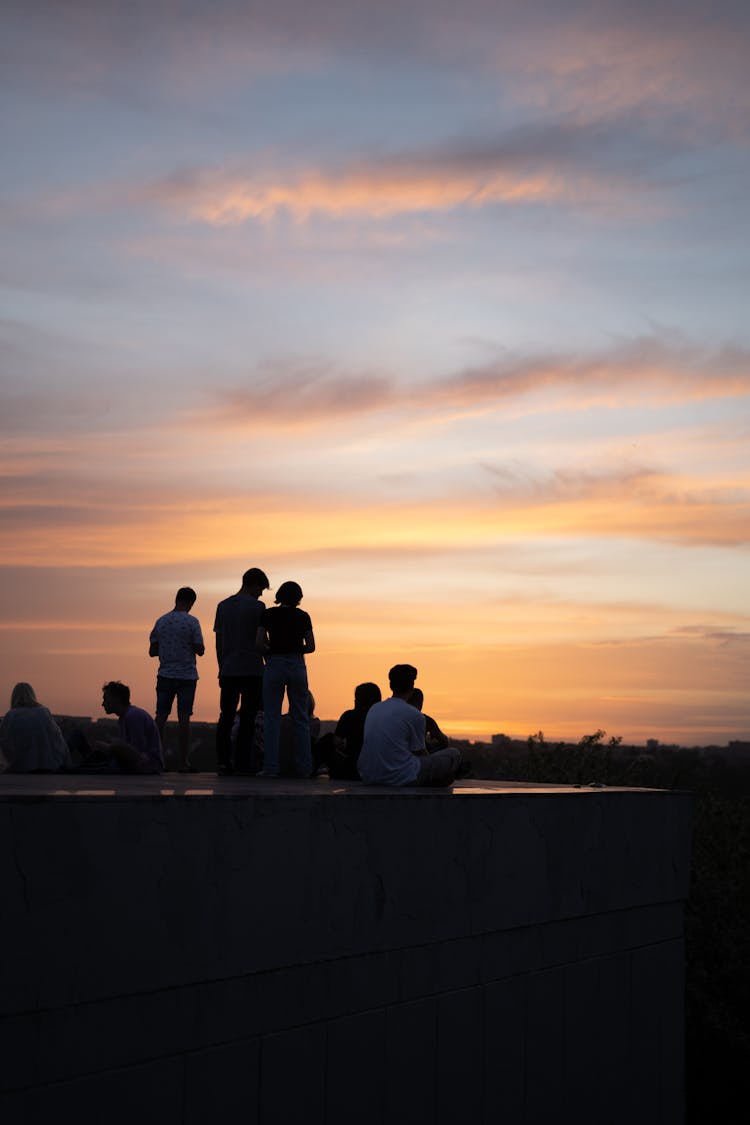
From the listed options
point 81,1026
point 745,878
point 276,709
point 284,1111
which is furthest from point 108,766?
point 745,878

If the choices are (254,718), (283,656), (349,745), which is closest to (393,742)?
(283,656)

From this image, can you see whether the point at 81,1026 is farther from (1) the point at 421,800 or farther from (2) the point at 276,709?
(2) the point at 276,709

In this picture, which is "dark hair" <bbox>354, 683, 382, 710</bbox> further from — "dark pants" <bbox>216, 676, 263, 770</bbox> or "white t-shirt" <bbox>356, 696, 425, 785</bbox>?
"white t-shirt" <bbox>356, 696, 425, 785</bbox>

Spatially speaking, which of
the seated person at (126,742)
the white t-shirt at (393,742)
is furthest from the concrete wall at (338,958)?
the seated person at (126,742)

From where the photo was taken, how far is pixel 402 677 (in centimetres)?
1289

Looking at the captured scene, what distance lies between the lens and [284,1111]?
9.06m

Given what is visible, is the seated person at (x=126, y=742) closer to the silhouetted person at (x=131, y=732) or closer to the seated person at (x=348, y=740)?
the silhouetted person at (x=131, y=732)

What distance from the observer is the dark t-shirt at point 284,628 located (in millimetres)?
13492

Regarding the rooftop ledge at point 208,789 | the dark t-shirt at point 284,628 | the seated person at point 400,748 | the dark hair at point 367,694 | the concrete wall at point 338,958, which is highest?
the dark t-shirt at point 284,628

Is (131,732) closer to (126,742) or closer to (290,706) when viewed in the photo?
(126,742)

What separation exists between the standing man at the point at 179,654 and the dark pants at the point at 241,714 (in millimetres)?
966

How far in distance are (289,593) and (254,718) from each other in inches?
74.8

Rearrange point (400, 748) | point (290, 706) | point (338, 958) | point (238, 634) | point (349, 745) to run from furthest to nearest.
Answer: point (349, 745) < point (238, 634) < point (290, 706) < point (400, 748) < point (338, 958)

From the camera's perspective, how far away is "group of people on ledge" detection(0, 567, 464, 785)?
1277 centimetres
